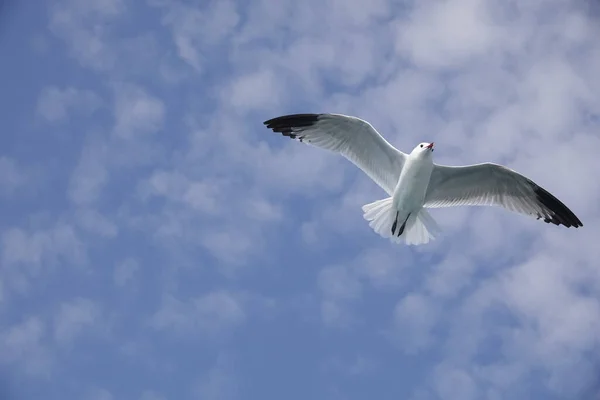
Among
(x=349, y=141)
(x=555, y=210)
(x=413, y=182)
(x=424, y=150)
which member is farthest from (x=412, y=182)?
(x=555, y=210)

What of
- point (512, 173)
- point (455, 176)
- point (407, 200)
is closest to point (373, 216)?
point (407, 200)

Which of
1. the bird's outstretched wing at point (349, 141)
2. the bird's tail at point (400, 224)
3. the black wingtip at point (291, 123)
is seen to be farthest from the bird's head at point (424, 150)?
the black wingtip at point (291, 123)

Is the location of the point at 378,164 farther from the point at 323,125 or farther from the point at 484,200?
the point at 484,200

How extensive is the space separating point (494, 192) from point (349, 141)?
96.2 inches

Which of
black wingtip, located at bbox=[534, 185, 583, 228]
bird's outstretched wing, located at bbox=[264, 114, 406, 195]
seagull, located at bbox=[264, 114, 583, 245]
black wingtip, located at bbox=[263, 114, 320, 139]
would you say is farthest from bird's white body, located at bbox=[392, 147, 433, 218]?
black wingtip, located at bbox=[534, 185, 583, 228]

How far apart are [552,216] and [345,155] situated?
11.1 feet

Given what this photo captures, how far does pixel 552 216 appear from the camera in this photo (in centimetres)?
1223

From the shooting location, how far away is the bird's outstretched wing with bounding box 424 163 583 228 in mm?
12000

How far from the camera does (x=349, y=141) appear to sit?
476 inches

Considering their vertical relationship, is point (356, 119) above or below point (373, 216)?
above

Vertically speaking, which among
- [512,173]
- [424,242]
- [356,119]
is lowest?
[424,242]

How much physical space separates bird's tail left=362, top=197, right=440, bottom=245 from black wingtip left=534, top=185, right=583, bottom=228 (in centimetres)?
173

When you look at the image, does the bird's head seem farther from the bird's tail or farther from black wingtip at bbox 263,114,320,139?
black wingtip at bbox 263,114,320,139

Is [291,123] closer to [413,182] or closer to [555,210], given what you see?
[413,182]
